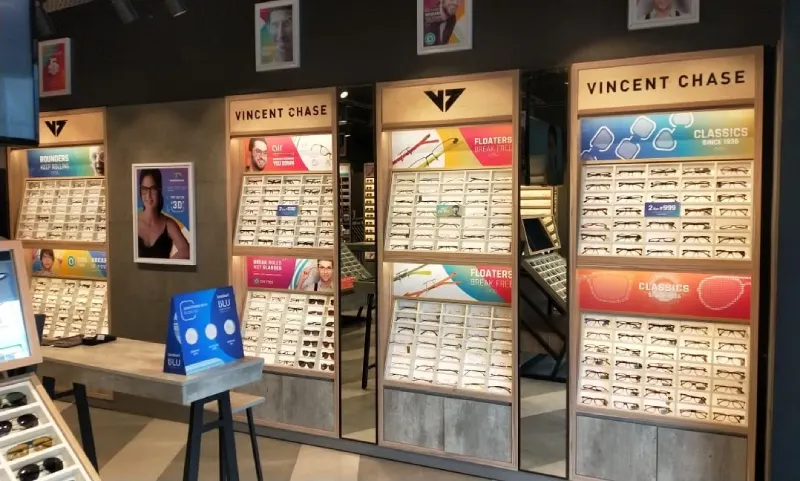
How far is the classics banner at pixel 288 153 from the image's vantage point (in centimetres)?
500

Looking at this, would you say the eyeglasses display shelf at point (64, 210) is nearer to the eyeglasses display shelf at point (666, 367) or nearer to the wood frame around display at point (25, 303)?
the wood frame around display at point (25, 303)

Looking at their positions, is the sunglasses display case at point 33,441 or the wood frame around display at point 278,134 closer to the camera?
the sunglasses display case at point 33,441

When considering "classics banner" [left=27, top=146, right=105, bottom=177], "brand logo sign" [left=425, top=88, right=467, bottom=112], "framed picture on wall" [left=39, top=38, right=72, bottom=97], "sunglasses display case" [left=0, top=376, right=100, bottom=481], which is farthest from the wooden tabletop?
"framed picture on wall" [left=39, top=38, right=72, bottom=97]

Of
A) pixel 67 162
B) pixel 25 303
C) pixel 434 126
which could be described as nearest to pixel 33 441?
pixel 25 303

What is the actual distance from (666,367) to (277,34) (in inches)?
139

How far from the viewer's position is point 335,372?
484 centimetres

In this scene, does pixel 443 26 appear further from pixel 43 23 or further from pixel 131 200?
pixel 43 23

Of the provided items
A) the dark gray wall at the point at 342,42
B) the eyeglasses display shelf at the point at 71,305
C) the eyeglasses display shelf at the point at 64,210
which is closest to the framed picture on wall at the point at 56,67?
the dark gray wall at the point at 342,42

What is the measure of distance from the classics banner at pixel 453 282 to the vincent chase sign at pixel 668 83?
1229 mm

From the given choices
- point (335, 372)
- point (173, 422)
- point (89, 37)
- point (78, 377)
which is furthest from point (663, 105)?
point (89, 37)

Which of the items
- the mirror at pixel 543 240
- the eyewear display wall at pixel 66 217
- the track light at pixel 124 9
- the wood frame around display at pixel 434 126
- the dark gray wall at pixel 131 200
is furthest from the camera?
the eyewear display wall at pixel 66 217

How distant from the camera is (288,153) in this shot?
5164 mm

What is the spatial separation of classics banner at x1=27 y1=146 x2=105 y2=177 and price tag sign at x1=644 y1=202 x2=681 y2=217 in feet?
14.8

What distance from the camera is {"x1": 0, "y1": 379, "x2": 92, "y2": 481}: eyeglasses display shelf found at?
7.57 feet
